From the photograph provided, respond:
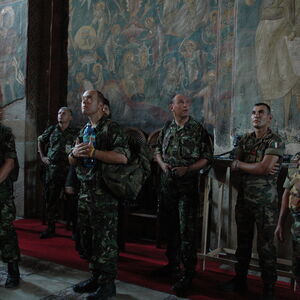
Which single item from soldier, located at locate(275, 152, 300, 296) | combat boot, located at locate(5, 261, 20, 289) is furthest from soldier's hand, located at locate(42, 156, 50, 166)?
soldier, located at locate(275, 152, 300, 296)

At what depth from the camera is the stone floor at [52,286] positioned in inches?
138

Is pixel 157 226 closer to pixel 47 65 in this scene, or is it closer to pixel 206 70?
pixel 206 70

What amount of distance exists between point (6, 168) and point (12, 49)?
487 cm

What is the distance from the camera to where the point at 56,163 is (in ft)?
19.4

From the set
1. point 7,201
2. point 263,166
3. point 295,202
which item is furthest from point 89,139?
point 295,202

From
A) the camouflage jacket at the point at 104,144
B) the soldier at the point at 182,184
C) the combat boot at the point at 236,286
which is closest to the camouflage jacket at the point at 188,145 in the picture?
the soldier at the point at 182,184

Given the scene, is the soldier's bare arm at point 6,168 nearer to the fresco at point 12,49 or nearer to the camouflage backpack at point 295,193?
the camouflage backpack at point 295,193

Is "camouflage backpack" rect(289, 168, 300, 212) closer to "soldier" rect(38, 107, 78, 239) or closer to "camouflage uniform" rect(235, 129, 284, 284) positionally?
"camouflage uniform" rect(235, 129, 284, 284)

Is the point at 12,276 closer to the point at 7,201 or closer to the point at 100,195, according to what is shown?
the point at 7,201

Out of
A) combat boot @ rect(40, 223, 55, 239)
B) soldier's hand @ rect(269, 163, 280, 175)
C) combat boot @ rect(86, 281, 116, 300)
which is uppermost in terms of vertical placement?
soldier's hand @ rect(269, 163, 280, 175)

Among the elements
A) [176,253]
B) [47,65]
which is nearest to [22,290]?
[176,253]

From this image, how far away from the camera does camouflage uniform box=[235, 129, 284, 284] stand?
3432 mm

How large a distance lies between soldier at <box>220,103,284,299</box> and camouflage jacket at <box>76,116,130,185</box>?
117cm

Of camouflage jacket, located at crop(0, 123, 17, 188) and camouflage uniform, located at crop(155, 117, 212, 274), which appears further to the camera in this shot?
camouflage uniform, located at crop(155, 117, 212, 274)
